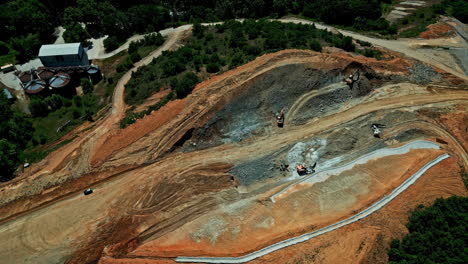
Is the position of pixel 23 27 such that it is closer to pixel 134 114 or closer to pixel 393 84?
pixel 134 114

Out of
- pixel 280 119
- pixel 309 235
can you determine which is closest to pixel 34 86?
pixel 280 119

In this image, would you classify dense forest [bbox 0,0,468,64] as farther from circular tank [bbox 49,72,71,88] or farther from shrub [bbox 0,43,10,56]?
circular tank [bbox 49,72,71,88]

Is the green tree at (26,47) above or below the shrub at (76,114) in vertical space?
above

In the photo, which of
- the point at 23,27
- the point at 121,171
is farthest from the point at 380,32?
the point at 23,27

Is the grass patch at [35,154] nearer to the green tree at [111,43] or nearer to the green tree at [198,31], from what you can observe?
the green tree at [111,43]

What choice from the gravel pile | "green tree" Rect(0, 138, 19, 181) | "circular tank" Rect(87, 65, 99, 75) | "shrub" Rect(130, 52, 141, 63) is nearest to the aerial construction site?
the gravel pile

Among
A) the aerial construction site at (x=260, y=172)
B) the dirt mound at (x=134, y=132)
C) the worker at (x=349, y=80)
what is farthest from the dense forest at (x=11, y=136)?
the worker at (x=349, y=80)

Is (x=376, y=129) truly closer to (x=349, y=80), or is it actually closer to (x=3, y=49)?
(x=349, y=80)
